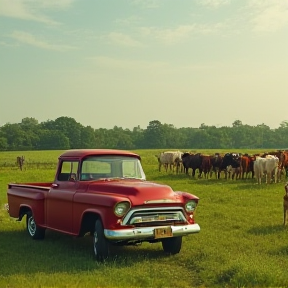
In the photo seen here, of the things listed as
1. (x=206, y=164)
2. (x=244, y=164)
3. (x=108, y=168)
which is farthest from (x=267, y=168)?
(x=108, y=168)

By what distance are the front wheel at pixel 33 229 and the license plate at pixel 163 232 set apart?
11.7ft

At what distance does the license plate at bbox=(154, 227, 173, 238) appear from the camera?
8.54 m

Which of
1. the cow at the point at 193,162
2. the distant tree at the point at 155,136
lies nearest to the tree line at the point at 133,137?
the distant tree at the point at 155,136

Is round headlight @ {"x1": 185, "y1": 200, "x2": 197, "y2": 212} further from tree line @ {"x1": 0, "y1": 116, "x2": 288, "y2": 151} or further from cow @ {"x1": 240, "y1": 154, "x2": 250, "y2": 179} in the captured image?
tree line @ {"x1": 0, "y1": 116, "x2": 288, "y2": 151}

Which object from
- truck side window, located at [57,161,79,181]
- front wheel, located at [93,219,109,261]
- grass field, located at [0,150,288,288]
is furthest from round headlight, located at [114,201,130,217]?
truck side window, located at [57,161,79,181]

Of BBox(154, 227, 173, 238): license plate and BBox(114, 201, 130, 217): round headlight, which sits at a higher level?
BBox(114, 201, 130, 217): round headlight

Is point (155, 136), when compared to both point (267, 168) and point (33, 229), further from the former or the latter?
point (33, 229)

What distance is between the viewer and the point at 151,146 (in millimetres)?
119312

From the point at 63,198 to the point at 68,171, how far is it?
0.68m

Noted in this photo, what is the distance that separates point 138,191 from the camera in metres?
8.78

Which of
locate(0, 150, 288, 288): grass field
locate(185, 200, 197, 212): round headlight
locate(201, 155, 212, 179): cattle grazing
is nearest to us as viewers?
locate(0, 150, 288, 288): grass field

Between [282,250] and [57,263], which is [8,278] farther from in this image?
[282,250]

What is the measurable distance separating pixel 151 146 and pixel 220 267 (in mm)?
111136

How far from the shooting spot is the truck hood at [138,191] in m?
8.70
